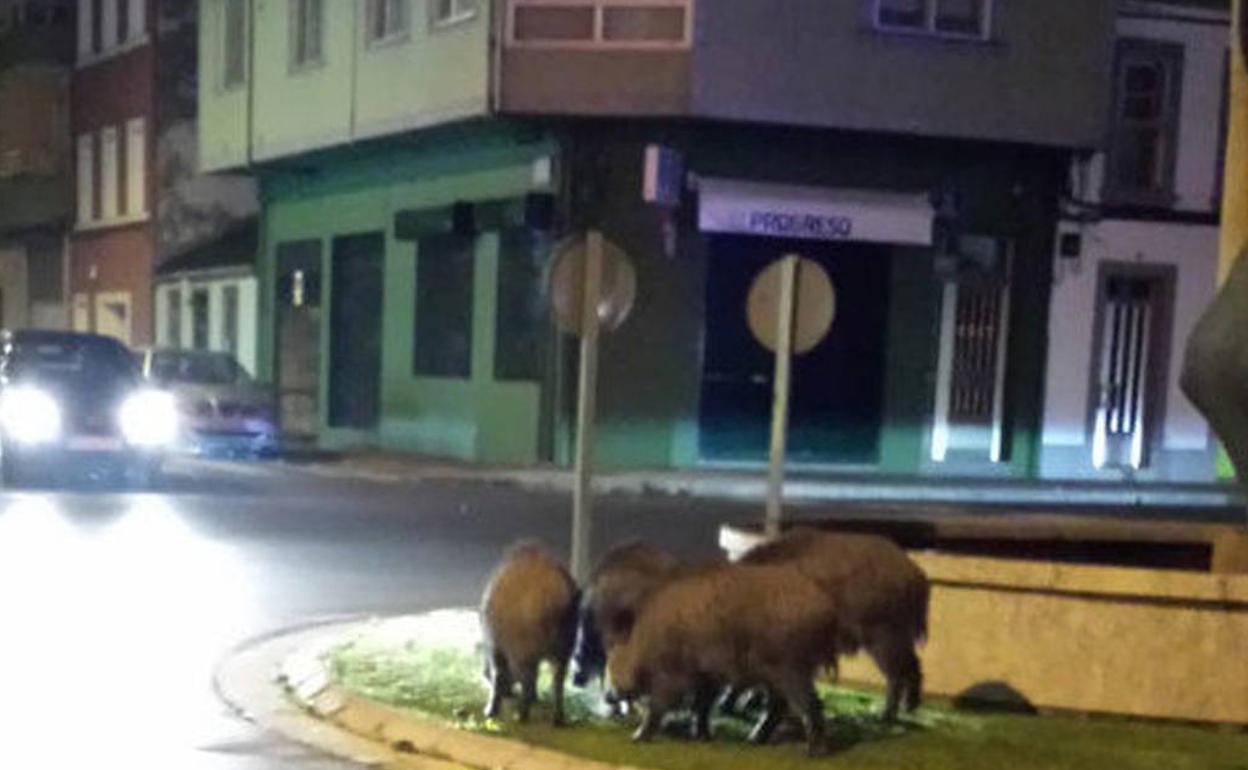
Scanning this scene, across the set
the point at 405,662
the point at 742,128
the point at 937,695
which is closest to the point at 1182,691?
the point at 937,695

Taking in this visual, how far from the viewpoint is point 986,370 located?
2714cm

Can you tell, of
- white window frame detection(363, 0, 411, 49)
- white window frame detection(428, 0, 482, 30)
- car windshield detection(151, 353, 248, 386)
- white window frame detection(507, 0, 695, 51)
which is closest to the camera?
white window frame detection(507, 0, 695, 51)

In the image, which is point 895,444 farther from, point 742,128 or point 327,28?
point 327,28

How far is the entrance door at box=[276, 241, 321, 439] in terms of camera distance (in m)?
32.8

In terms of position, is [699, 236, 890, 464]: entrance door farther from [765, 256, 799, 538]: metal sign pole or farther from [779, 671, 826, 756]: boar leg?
[779, 671, 826, 756]: boar leg

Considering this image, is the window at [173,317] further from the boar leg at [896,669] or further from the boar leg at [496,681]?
the boar leg at [896,669]

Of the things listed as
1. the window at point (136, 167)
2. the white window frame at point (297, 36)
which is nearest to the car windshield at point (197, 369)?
the white window frame at point (297, 36)

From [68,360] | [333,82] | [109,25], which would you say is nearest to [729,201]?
[333,82]

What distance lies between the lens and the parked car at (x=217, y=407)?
87.8 feet

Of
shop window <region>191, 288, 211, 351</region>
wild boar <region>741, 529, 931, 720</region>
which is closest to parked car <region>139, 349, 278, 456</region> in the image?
shop window <region>191, 288, 211, 351</region>

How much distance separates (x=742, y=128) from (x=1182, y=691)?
16.3 m

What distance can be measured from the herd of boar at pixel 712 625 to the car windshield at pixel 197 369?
61.3ft

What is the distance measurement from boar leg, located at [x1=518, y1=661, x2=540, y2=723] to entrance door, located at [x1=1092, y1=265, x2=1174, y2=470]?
65.3ft

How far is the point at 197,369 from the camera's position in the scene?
27703mm
